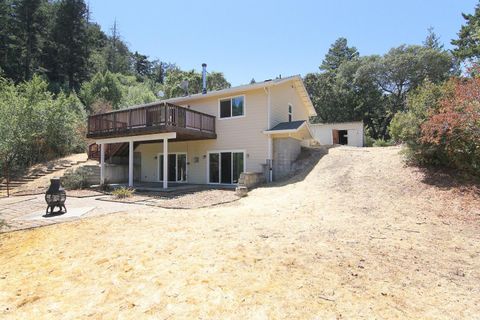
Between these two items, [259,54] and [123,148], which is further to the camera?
[259,54]

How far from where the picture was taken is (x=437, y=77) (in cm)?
2878

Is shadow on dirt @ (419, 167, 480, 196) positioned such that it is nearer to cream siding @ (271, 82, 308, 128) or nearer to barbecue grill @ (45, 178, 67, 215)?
cream siding @ (271, 82, 308, 128)

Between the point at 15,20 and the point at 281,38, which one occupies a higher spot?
the point at 15,20

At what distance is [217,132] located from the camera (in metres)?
16.3

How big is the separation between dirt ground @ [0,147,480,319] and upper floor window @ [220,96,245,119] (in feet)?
26.8

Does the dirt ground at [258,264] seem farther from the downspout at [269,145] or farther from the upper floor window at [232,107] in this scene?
the upper floor window at [232,107]

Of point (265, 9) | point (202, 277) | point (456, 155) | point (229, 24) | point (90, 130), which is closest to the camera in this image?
point (202, 277)

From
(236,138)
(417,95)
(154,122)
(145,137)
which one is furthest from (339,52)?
(145,137)

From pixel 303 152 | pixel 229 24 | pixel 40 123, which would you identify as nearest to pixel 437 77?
pixel 303 152

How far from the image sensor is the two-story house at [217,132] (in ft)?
46.9

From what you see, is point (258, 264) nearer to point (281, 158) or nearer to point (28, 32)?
point (281, 158)

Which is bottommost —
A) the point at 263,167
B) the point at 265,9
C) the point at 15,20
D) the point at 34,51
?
the point at 263,167

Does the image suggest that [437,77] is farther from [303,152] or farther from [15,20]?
[15,20]

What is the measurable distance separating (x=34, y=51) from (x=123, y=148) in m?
34.6
